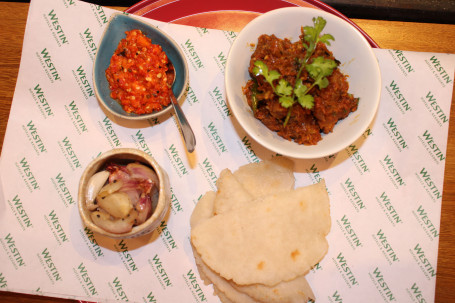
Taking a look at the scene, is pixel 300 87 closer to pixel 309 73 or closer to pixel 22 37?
pixel 309 73

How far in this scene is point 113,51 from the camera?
251 cm

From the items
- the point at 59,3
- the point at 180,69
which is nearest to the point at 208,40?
the point at 180,69

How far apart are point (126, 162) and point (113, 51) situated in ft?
2.46

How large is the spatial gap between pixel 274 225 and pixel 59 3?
2051mm

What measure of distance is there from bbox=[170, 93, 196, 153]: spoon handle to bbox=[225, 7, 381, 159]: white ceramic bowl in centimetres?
37

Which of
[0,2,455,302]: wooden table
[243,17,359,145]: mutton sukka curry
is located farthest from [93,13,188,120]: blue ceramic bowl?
[0,2,455,302]: wooden table

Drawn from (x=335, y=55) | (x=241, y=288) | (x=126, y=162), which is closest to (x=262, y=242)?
(x=241, y=288)

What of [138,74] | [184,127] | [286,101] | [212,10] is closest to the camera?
[286,101]

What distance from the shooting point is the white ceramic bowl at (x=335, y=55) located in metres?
2.18

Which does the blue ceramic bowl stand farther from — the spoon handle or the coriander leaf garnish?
the coriander leaf garnish

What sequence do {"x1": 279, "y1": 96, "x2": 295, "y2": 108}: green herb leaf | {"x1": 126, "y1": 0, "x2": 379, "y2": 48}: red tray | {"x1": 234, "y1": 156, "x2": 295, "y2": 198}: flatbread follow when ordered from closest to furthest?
{"x1": 279, "y1": 96, "x2": 295, "y2": 108}: green herb leaf, {"x1": 234, "y1": 156, "x2": 295, "y2": 198}: flatbread, {"x1": 126, "y1": 0, "x2": 379, "y2": 48}: red tray

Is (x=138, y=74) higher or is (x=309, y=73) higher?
(x=309, y=73)

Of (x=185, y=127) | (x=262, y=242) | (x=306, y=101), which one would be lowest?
(x=262, y=242)

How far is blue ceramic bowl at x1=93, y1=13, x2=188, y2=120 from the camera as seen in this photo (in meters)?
2.40
